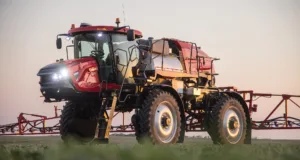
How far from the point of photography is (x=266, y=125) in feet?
63.3

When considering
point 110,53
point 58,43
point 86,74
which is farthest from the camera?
point 58,43

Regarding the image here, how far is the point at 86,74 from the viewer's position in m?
10.6

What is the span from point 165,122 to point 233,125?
3.10 metres

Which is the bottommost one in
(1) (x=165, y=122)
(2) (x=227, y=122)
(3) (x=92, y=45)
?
(2) (x=227, y=122)

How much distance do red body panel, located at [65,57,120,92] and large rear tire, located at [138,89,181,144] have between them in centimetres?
147

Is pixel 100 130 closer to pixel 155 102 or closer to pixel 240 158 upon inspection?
pixel 155 102

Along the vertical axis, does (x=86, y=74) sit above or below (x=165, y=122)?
above

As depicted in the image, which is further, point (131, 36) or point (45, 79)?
point (45, 79)

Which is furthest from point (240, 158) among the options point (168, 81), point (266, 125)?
point (266, 125)

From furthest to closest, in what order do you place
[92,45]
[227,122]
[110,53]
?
1. [227,122]
2. [92,45]
3. [110,53]

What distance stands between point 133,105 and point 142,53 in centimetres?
146

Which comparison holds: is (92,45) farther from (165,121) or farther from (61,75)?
(165,121)

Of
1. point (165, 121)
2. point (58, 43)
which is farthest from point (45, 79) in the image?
point (165, 121)

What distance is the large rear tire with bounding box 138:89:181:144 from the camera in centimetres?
947
